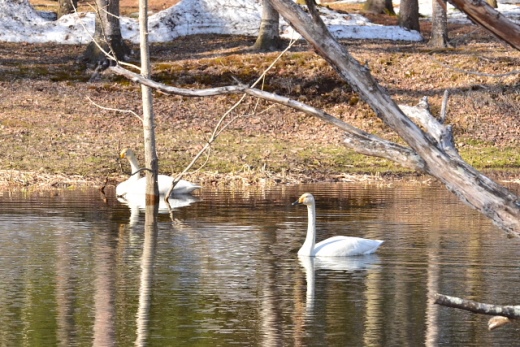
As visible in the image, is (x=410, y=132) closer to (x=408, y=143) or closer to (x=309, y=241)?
(x=408, y=143)

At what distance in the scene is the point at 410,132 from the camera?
679 centimetres

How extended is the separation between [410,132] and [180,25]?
35511mm

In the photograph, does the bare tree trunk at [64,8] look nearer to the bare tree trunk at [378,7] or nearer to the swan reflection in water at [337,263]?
the bare tree trunk at [378,7]

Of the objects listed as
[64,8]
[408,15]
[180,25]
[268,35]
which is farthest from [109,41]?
[408,15]

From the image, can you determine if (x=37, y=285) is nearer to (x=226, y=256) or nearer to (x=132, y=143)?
(x=226, y=256)

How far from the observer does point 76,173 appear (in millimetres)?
24016

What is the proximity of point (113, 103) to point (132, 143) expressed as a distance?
13.6ft

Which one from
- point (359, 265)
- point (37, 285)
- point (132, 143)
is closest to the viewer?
point (37, 285)

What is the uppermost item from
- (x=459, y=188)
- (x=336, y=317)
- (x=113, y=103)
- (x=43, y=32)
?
(x=43, y=32)

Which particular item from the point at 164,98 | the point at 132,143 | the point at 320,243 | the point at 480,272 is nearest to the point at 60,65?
the point at 164,98

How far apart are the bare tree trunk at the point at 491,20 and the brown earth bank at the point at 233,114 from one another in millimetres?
16622

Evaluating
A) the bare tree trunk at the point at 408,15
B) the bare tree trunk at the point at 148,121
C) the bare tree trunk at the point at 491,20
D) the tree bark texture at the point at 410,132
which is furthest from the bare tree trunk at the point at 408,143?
the bare tree trunk at the point at 408,15

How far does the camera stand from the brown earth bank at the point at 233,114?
25.0 metres

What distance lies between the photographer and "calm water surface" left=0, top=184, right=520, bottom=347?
32.9 feet
